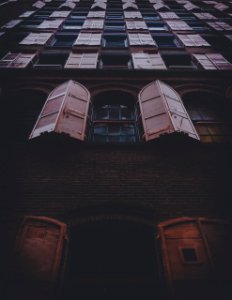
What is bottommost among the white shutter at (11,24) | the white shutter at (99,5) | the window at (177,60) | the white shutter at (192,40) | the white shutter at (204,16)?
the window at (177,60)

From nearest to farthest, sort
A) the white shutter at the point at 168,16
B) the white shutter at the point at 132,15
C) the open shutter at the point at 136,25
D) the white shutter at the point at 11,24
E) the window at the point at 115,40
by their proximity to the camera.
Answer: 1. the window at the point at 115,40
2. the white shutter at the point at 11,24
3. the open shutter at the point at 136,25
4. the white shutter at the point at 168,16
5. the white shutter at the point at 132,15

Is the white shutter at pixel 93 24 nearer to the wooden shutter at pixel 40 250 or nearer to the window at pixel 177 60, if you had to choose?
the window at pixel 177 60

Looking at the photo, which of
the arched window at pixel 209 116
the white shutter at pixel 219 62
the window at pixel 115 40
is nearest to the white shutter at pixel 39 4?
the window at pixel 115 40

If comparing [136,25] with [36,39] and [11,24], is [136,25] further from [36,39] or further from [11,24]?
[11,24]

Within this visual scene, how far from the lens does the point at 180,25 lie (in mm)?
15648

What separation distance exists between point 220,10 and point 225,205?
62.2 feet

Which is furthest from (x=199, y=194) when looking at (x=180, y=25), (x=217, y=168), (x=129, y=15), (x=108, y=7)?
(x=108, y=7)

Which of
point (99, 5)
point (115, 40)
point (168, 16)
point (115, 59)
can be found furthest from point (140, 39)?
point (99, 5)

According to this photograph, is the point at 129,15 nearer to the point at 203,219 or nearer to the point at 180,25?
the point at 180,25

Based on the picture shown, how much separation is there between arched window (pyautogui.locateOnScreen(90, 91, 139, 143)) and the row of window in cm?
208

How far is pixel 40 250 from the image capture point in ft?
12.8

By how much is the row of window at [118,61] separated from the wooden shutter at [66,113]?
2.81 meters

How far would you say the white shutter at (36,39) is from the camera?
40.8 ft

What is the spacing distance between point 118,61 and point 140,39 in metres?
2.35
